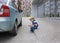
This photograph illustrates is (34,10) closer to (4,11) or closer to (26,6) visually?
(26,6)

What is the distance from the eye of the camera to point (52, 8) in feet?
70.7

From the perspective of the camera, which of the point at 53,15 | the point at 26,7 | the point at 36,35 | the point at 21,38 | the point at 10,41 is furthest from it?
the point at 26,7

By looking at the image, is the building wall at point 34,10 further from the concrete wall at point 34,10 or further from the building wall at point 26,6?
Answer: the building wall at point 26,6

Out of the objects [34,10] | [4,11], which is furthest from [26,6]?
[4,11]

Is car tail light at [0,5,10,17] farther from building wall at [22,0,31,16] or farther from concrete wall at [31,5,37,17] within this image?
concrete wall at [31,5,37,17]

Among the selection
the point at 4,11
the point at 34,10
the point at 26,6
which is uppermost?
the point at 26,6

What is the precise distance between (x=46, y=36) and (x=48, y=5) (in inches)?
623

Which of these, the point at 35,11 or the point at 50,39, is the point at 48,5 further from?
the point at 50,39

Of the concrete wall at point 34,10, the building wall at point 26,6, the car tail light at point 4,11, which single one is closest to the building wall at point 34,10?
the concrete wall at point 34,10

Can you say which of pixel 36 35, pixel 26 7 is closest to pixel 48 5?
pixel 26 7

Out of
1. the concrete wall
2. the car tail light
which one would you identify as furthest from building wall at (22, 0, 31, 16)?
the car tail light

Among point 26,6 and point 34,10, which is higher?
point 26,6

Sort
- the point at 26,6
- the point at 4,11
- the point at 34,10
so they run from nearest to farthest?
the point at 4,11 → the point at 26,6 → the point at 34,10

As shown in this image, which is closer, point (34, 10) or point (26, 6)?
point (26, 6)
